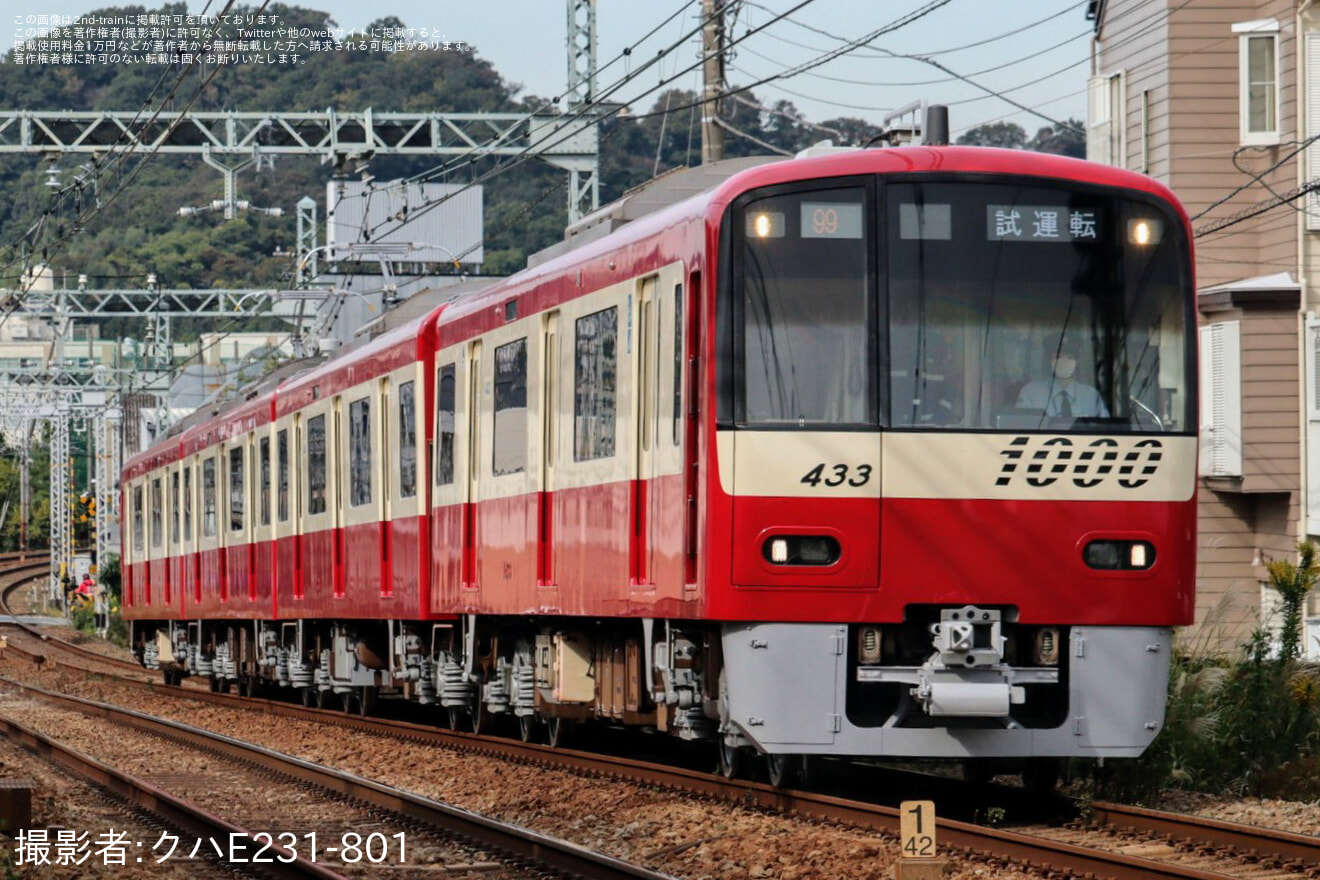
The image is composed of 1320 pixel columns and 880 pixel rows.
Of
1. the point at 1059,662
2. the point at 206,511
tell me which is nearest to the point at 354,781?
the point at 1059,662

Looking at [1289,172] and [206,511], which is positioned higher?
[1289,172]

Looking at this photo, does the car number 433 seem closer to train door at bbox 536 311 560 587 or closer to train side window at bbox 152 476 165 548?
train door at bbox 536 311 560 587

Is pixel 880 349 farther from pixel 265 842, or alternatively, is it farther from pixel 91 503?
pixel 91 503

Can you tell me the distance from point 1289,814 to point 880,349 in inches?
123

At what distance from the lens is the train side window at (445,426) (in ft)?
49.1

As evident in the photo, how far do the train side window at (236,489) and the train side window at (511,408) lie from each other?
386 inches

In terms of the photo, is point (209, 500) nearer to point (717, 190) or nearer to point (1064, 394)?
point (717, 190)

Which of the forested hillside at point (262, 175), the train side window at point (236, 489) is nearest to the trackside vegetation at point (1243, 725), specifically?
the train side window at point (236, 489)

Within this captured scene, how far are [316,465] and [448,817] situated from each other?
29.8 ft

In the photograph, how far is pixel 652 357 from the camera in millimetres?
10812

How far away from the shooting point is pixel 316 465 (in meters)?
19.4

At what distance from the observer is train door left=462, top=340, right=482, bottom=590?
14.3 metres

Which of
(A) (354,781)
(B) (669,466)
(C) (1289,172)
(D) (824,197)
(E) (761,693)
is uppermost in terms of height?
(C) (1289,172)

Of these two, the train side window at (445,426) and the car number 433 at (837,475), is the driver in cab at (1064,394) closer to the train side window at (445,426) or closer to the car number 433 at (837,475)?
the car number 433 at (837,475)
